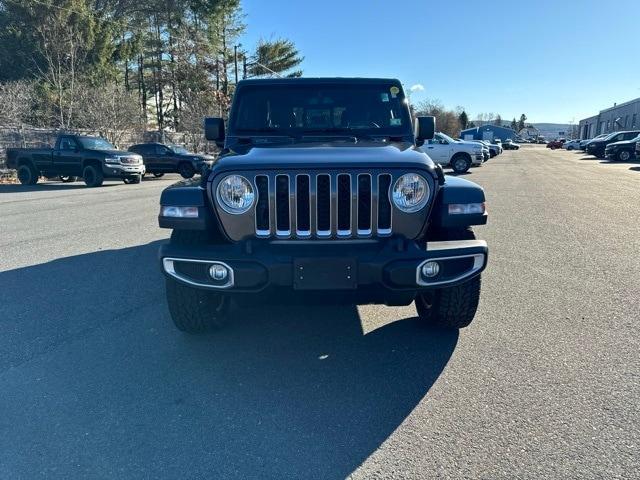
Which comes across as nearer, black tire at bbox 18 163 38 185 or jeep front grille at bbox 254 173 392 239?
jeep front grille at bbox 254 173 392 239

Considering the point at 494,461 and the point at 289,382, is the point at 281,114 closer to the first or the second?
the point at 289,382

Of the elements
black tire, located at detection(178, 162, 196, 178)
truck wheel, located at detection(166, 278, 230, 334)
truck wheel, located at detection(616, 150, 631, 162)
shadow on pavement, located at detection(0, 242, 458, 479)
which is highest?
truck wheel, located at detection(616, 150, 631, 162)

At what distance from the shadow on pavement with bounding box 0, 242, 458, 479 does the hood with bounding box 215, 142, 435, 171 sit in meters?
1.33

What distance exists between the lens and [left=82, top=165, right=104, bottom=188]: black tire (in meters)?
16.3

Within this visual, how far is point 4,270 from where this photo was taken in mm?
5438

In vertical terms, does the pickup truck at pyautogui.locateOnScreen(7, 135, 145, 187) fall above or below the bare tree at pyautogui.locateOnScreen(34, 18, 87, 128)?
below

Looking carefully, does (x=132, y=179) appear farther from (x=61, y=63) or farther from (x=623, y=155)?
(x=623, y=155)

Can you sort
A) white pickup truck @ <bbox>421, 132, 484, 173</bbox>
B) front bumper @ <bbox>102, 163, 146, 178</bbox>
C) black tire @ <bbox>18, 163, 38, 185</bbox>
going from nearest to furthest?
front bumper @ <bbox>102, 163, 146, 178</bbox> → black tire @ <bbox>18, 163, 38, 185</bbox> → white pickup truck @ <bbox>421, 132, 484, 173</bbox>

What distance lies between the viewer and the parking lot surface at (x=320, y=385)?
222 cm

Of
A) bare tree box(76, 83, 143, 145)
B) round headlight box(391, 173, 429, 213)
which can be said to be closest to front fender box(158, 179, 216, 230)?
round headlight box(391, 173, 429, 213)

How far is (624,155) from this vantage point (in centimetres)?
2886

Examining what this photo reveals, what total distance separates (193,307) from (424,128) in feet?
8.86

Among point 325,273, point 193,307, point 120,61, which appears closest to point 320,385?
point 325,273

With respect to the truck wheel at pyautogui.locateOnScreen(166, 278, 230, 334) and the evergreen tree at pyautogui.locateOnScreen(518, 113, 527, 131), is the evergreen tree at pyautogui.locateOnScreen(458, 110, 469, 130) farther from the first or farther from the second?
the truck wheel at pyautogui.locateOnScreen(166, 278, 230, 334)
